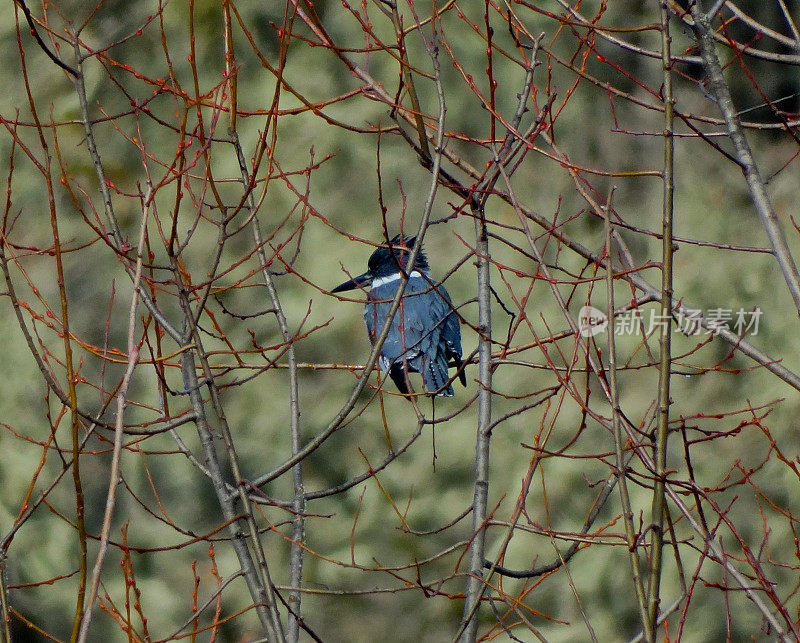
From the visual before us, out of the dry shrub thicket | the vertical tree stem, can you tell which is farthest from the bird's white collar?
the vertical tree stem

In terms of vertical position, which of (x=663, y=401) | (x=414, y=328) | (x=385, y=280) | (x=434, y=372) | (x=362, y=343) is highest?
(x=362, y=343)

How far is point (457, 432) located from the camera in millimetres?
5934

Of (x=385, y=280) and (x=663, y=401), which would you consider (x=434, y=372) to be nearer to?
(x=385, y=280)

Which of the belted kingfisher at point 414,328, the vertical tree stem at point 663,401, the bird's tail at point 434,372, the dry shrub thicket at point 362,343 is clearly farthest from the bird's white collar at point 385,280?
the vertical tree stem at point 663,401

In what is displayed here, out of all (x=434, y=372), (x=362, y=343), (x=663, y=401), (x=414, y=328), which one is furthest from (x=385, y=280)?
(x=663, y=401)

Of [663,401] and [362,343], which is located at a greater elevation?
[362,343]

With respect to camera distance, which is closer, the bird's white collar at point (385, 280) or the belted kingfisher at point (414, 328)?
the belted kingfisher at point (414, 328)

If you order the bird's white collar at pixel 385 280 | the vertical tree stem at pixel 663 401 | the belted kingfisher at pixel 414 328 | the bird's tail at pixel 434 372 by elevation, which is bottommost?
the vertical tree stem at pixel 663 401

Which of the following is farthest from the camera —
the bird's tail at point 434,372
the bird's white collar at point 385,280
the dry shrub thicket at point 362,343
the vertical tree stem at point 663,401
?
the dry shrub thicket at point 362,343

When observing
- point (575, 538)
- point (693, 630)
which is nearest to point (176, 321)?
point (693, 630)

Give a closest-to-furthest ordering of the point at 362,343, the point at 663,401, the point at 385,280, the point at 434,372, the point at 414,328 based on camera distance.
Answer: the point at 663,401, the point at 434,372, the point at 414,328, the point at 385,280, the point at 362,343

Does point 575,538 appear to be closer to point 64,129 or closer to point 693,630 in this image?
point 693,630

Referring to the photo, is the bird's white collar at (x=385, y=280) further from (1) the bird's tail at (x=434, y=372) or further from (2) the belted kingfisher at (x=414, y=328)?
(1) the bird's tail at (x=434, y=372)

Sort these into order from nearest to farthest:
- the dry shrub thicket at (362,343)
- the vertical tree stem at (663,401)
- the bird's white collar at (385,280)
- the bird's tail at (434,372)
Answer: the vertical tree stem at (663,401)
the bird's tail at (434,372)
the bird's white collar at (385,280)
the dry shrub thicket at (362,343)
